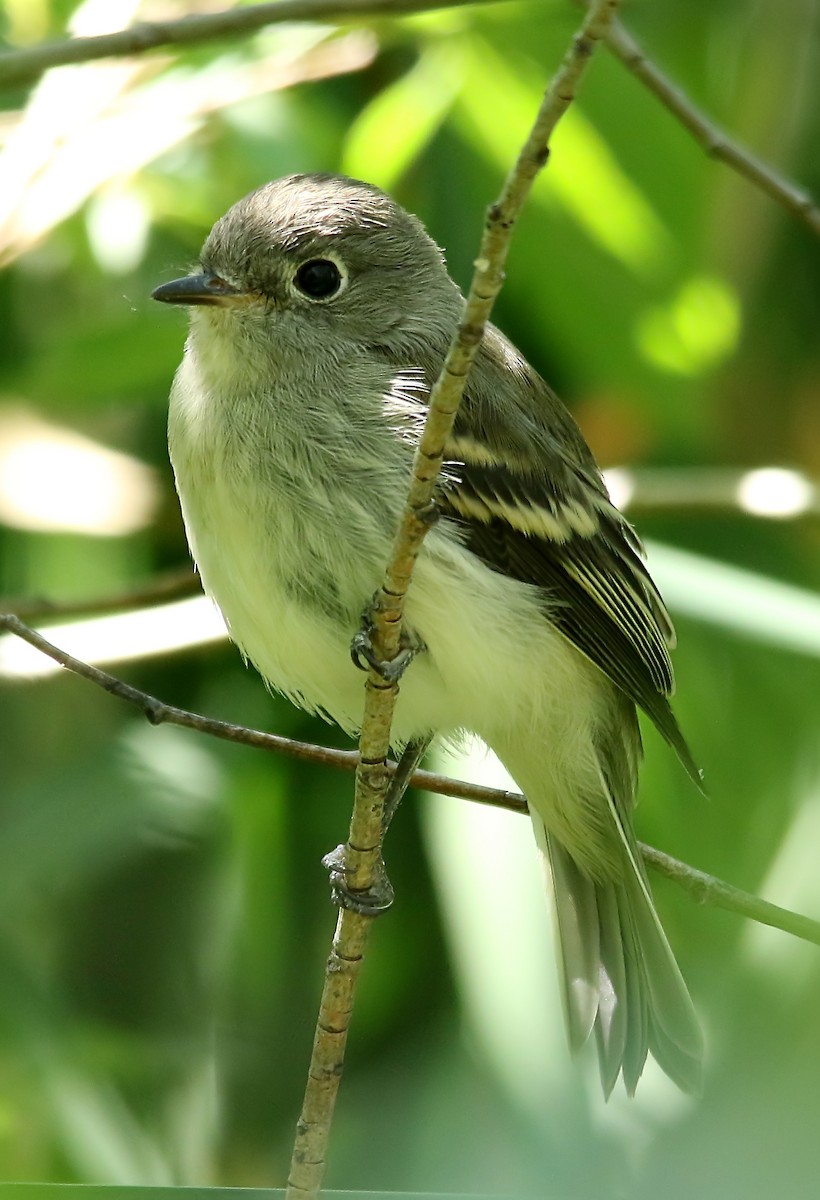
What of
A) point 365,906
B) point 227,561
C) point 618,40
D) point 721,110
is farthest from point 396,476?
point 721,110

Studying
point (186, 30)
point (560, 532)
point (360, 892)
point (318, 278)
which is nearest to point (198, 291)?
point (318, 278)

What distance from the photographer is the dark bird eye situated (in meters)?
2.34

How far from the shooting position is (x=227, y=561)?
7.07 ft

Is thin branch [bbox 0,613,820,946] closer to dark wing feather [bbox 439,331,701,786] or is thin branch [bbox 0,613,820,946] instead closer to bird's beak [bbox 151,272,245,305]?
dark wing feather [bbox 439,331,701,786]

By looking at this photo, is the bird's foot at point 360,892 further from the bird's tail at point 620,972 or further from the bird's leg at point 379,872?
the bird's tail at point 620,972

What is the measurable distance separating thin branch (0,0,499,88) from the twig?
0.68 m

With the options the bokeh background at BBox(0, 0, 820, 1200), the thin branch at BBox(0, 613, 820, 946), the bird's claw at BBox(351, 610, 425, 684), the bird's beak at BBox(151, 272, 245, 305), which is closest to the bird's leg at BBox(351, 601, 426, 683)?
the bird's claw at BBox(351, 610, 425, 684)

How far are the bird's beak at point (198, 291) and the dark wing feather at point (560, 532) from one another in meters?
0.40

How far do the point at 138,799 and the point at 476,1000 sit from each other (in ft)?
2.78

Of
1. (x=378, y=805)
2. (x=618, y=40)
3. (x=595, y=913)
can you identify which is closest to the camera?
(x=378, y=805)

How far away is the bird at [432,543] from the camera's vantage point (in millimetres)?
2102

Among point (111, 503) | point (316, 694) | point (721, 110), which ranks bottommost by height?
point (316, 694)

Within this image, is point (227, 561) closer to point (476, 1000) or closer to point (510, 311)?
point (476, 1000)

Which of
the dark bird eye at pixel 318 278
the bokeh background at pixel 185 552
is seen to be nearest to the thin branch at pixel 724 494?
the bokeh background at pixel 185 552
